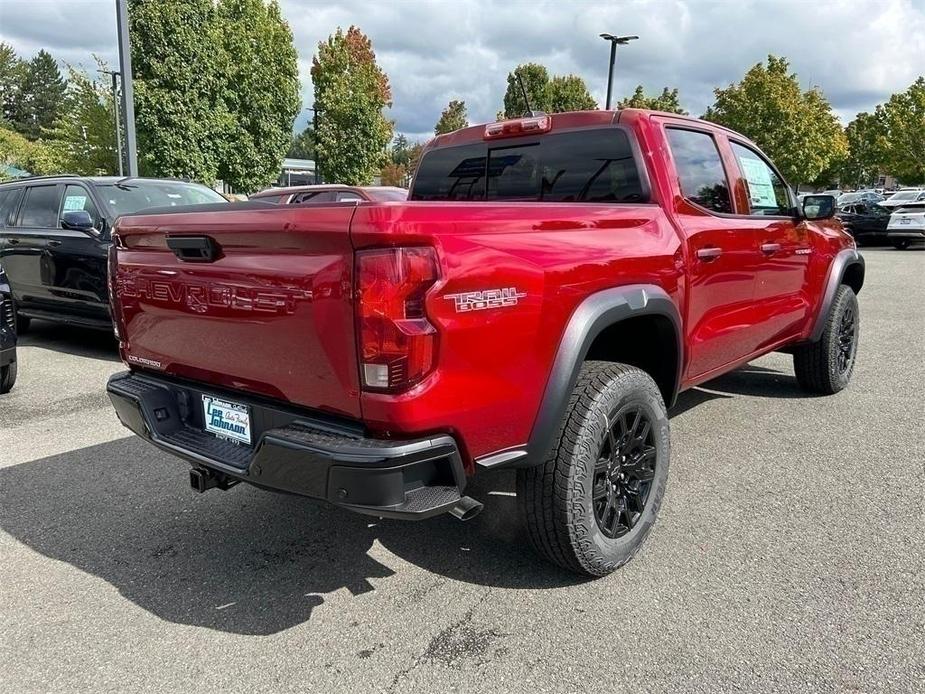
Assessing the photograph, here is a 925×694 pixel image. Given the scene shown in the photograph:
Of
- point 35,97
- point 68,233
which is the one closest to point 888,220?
point 68,233

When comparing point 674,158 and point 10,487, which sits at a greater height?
point 674,158

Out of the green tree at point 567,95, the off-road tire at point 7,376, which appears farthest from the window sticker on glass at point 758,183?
the green tree at point 567,95

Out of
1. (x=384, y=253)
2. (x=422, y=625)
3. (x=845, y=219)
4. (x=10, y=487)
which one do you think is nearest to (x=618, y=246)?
(x=384, y=253)

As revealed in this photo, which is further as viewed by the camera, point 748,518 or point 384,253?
point 748,518

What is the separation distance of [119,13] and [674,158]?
1046 cm

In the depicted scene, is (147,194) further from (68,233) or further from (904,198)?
(904,198)

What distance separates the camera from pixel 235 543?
10.6 ft

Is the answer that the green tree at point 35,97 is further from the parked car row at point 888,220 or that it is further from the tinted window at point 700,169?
the tinted window at point 700,169

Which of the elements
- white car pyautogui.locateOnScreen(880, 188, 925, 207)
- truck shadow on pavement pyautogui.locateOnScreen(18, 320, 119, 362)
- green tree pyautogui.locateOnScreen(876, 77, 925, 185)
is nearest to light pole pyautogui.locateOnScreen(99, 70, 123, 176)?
truck shadow on pavement pyautogui.locateOnScreen(18, 320, 119, 362)

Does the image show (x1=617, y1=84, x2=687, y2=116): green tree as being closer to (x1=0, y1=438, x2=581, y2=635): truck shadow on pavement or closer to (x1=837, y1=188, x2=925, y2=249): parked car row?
(x1=837, y1=188, x2=925, y2=249): parked car row

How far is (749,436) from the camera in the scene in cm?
458

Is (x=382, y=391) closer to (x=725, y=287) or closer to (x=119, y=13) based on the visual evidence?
(x=725, y=287)

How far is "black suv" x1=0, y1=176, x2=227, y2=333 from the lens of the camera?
21.9 feet

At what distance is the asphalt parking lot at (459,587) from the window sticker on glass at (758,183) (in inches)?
59.0
